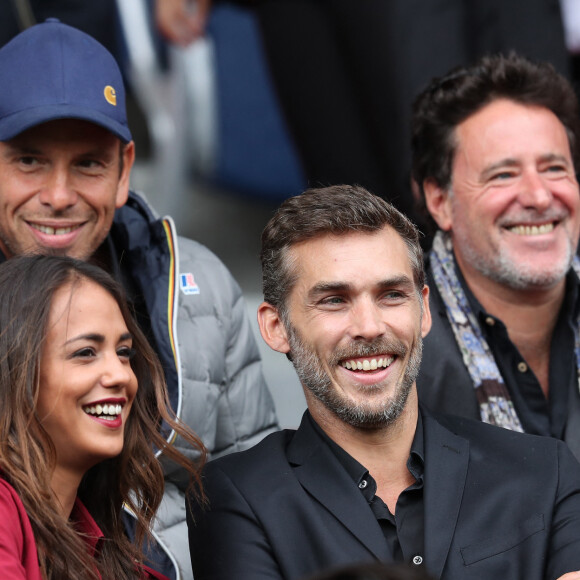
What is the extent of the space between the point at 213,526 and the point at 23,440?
17.1 inches

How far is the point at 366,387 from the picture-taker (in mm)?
2434

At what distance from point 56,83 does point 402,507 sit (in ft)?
4.43


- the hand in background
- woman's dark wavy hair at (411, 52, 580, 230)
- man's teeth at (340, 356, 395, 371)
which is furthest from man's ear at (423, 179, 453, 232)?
the hand in background

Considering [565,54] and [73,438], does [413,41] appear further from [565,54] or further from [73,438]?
[73,438]

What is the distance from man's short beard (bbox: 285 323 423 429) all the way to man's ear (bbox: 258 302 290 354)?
0.29ft

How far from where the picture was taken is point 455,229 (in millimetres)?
3393

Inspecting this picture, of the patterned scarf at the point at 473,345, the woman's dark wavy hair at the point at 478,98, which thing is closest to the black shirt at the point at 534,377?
the patterned scarf at the point at 473,345

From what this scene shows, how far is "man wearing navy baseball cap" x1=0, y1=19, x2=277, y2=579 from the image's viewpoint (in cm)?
287

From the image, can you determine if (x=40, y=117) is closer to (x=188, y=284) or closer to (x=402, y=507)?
(x=188, y=284)

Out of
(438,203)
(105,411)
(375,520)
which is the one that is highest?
(438,203)

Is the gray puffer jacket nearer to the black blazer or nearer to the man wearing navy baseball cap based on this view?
the man wearing navy baseball cap

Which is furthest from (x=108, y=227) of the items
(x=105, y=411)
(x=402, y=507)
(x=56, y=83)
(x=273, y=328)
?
(x=402, y=507)

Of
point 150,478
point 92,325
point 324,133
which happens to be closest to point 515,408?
point 150,478

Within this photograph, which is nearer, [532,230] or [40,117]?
[40,117]
